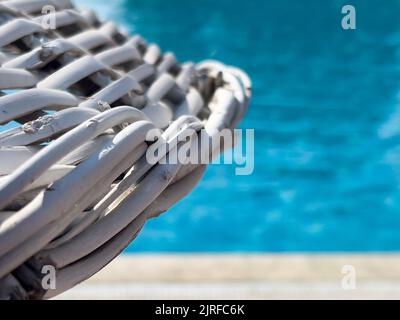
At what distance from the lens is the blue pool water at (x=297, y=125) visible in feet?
10.9

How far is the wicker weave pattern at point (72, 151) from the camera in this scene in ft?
1.68

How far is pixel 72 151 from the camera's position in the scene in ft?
1.85

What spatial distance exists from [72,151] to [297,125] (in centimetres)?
371

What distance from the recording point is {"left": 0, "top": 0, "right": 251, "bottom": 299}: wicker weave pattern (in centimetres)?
51

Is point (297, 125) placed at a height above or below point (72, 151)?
above

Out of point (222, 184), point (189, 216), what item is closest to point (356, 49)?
point (222, 184)

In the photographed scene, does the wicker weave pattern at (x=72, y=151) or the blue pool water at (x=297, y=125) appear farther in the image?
the blue pool water at (x=297, y=125)

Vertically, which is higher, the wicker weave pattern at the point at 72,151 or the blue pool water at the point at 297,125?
the blue pool water at the point at 297,125

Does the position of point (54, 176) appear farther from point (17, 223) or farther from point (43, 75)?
point (43, 75)

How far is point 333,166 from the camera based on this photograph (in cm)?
375

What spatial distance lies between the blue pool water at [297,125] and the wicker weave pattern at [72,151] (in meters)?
2.45

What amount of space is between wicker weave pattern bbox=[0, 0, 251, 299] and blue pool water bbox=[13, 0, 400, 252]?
2.45 metres

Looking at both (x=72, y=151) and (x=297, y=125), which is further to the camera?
(x=297, y=125)

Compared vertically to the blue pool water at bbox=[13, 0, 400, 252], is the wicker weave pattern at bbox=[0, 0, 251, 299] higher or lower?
lower
